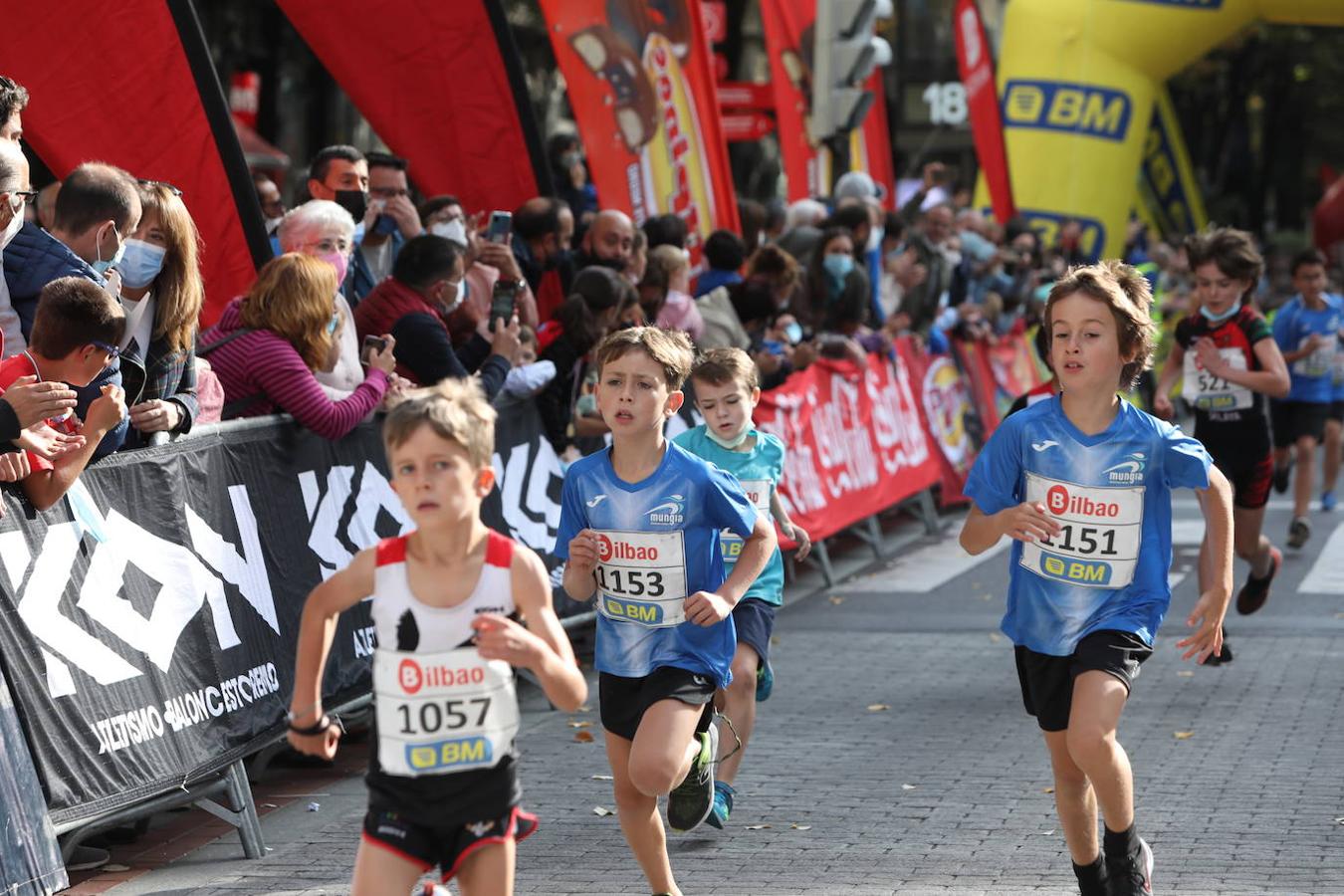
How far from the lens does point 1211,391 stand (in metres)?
9.92

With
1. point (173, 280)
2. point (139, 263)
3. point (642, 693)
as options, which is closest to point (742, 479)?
point (642, 693)

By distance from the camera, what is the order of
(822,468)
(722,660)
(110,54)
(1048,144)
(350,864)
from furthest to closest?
1. (1048,144)
2. (822,468)
3. (110,54)
4. (350,864)
5. (722,660)

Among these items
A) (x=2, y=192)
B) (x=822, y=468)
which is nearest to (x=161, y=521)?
(x=2, y=192)

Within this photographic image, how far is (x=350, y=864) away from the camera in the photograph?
623cm

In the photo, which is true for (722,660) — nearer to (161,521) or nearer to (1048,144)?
(161,521)

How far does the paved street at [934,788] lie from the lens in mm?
6027

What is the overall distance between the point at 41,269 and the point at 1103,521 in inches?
131

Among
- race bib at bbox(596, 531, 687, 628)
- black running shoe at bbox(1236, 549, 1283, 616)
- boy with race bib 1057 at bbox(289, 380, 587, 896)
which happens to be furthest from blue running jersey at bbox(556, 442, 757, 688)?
black running shoe at bbox(1236, 549, 1283, 616)

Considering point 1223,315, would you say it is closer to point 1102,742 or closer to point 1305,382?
point 1305,382

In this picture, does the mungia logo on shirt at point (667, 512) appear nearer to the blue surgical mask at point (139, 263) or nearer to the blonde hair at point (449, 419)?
the blonde hair at point (449, 419)

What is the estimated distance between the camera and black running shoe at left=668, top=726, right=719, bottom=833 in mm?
5977

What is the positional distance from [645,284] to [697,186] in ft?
9.36

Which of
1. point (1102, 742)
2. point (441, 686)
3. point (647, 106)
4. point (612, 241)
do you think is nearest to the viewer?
point (441, 686)

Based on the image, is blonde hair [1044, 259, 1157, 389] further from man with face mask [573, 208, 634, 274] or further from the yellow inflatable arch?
the yellow inflatable arch
